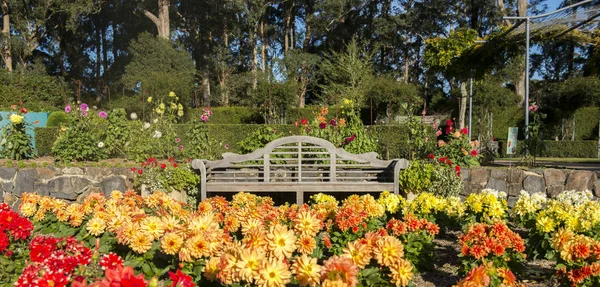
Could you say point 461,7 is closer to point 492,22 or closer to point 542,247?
point 492,22

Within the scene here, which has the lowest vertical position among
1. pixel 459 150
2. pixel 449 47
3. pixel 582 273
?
Answer: pixel 582 273

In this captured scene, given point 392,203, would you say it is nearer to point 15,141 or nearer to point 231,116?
point 15,141

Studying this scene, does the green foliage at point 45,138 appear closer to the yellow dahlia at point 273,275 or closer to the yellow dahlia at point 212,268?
the yellow dahlia at point 212,268

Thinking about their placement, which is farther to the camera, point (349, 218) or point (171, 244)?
point (349, 218)

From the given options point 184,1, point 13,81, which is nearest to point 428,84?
point 184,1

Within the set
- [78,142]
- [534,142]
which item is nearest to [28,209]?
[78,142]

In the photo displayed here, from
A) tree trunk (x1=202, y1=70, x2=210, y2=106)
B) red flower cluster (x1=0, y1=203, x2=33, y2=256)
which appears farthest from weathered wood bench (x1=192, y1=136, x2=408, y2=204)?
tree trunk (x1=202, y1=70, x2=210, y2=106)

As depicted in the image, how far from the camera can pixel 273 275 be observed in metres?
1.62

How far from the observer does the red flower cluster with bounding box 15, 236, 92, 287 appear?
5.37 ft

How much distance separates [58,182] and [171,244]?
4456 millimetres

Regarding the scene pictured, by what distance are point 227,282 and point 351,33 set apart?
2563 cm

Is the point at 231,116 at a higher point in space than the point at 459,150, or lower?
higher

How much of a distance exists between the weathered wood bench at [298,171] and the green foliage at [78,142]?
2019mm

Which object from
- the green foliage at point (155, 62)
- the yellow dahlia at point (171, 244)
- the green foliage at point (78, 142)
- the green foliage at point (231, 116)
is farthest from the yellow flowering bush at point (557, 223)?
the green foliage at point (155, 62)
